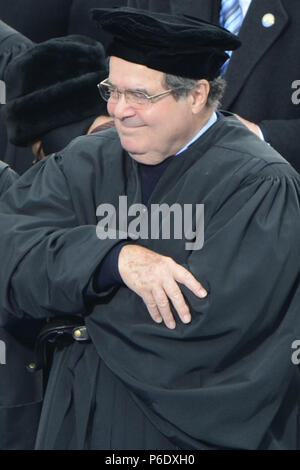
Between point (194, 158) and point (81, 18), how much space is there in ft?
6.75

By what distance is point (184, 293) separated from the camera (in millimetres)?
2730

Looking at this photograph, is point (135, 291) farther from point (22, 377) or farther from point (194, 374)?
point (22, 377)

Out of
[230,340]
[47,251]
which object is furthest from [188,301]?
[47,251]

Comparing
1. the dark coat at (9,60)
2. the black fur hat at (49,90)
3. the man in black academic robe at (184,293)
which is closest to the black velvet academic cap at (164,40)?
the man in black academic robe at (184,293)

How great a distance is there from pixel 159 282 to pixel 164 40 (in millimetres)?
652

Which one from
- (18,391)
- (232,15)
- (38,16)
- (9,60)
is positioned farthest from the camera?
(38,16)

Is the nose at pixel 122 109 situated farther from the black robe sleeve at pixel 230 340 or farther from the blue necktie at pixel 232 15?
the blue necktie at pixel 232 15

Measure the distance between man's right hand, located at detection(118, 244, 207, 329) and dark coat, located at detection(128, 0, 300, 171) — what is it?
42.3 inches

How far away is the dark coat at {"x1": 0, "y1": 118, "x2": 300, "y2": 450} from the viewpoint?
272cm

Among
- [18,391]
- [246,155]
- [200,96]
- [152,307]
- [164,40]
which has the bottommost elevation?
[18,391]

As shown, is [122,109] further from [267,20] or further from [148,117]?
[267,20]

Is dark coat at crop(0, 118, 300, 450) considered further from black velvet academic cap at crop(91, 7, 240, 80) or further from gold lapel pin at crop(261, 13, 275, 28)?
gold lapel pin at crop(261, 13, 275, 28)

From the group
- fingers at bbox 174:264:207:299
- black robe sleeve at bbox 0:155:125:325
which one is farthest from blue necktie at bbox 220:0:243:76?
fingers at bbox 174:264:207:299

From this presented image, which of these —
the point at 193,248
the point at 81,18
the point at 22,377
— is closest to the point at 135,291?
the point at 193,248
